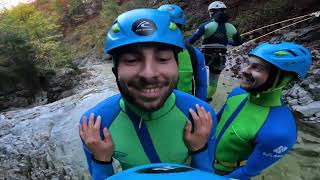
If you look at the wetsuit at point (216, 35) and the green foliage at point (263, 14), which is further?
the green foliage at point (263, 14)

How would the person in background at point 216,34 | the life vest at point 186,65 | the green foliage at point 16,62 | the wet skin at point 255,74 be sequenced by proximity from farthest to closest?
the green foliage at point 16,62
the person in background at point 216,34
the life vest at point 186,65
the wet skin at point 255,74

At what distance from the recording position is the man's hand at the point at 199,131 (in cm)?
178

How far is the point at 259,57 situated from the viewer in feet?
7.93

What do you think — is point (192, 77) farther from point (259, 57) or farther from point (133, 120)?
point (133, 120)

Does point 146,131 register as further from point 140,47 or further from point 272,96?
point 272,96

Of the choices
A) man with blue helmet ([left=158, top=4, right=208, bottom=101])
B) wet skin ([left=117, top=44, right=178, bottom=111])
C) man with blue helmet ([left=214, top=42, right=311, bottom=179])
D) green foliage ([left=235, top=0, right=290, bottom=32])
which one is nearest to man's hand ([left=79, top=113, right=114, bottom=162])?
wet skin ([left=117, top=44, right=178, bottom=111])

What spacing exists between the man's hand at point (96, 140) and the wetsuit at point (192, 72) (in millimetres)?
1795

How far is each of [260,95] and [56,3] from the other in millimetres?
38247

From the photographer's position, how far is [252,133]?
2.38 meters

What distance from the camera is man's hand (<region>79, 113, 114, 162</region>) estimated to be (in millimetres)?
1722

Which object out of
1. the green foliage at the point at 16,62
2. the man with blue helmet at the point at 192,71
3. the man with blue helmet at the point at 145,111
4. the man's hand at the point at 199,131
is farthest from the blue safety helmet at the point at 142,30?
the green foliage at the point at 16,62

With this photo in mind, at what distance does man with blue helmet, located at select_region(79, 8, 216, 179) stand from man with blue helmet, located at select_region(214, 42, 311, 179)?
54 cm

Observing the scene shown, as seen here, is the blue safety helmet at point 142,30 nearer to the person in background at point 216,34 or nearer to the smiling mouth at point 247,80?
the smiling mouth at point 247,80

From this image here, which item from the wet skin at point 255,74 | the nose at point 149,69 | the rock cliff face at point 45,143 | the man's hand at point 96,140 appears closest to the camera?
the nose at point 149,69
